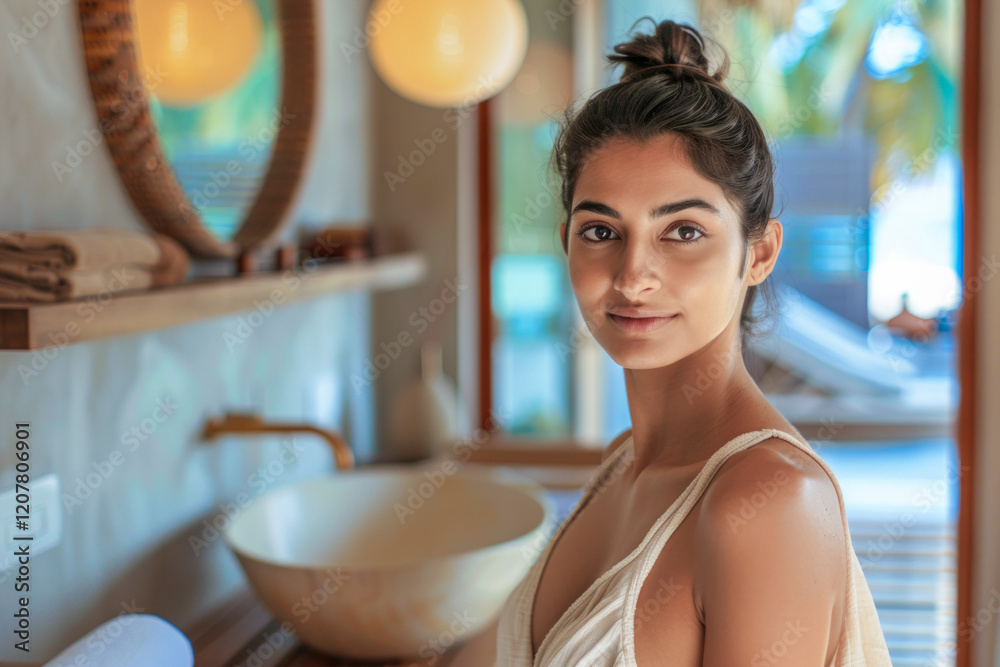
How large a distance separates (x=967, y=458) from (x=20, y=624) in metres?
2.01

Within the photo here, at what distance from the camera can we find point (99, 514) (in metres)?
1.17

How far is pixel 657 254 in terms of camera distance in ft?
2.69

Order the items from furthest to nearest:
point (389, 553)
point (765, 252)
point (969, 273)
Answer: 1. point (969, 273)
2. point (389, 553)
3. point (765, 252)

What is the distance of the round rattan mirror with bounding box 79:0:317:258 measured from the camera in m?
1.12

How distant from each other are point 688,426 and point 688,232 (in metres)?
0.22

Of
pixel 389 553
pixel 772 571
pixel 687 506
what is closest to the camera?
pixel 772 571

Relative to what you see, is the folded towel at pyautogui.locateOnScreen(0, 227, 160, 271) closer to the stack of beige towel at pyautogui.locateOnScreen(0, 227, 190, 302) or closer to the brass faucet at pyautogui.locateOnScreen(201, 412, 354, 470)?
the stack of beige towel at pyautogui.locateOnScreen(0, 227, 190, 302)

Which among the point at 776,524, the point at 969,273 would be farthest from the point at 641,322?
the point at 969,273

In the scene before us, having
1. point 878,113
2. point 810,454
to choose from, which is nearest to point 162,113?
point 810,454

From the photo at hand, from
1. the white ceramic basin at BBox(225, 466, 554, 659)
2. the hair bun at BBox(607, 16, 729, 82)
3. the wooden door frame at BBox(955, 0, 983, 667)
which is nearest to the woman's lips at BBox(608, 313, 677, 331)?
the hair bun at BBox(607, 16, 729, 82)

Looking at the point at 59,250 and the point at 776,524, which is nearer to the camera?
the point at 776,524

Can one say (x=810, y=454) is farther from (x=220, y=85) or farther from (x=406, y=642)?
(x=220, y=85)

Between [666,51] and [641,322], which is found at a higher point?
[666,51]

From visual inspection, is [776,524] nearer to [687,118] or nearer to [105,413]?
[687,118]
